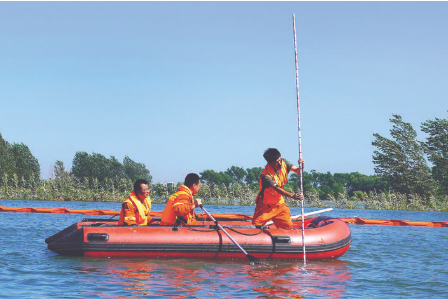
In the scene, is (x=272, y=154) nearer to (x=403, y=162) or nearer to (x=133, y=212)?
(x=133, y=212)

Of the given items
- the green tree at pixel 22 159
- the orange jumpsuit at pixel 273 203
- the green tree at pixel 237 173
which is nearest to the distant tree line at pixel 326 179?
the green tree at pixel 237 173

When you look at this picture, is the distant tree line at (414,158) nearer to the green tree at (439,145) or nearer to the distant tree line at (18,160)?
the green tree at (439,145)

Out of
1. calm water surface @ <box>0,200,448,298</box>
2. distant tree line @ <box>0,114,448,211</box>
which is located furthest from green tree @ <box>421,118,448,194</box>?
calm water surface @ <box>0,200,448,298</box>

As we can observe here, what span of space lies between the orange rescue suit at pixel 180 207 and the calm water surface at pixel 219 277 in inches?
31.2

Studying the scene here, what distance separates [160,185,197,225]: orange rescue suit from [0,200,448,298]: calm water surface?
2.60 feet

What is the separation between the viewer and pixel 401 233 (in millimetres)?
13914

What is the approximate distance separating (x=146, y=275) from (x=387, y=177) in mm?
32532

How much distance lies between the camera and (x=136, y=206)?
877 centimetres

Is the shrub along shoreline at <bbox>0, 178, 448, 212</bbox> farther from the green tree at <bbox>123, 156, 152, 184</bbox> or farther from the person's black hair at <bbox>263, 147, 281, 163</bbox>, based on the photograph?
the green tree at <bbox>123, 156, 152, 184</bbox>

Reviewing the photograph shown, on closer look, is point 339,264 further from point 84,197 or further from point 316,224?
point 84,197

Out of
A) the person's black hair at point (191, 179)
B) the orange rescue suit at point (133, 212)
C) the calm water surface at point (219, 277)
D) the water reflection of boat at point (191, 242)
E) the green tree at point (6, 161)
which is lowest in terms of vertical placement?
the calm water surface at point (219, 277)

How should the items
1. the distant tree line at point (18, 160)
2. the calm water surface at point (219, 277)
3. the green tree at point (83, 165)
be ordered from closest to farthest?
1. the calm water surface at point (219, 277)
2. the distant tree line at point (18, 160)
3. the green tree at point (83, 165)

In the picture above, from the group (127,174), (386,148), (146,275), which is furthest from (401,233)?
(127,174)

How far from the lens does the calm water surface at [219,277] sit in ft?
20.7
